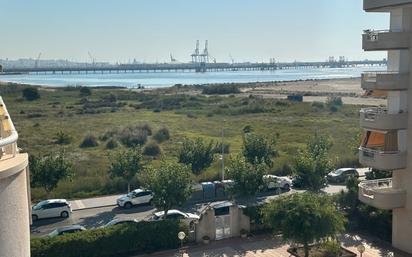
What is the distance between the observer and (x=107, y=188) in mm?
32719

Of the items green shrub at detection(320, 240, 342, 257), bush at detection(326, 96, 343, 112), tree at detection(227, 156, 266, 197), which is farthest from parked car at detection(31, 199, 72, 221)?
bush at detection(326, 96, 343, 112)

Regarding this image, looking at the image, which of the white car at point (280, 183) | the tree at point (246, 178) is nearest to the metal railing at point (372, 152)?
the tree at point (246, 178)

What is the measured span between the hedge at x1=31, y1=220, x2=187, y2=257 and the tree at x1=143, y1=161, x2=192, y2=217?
208cm

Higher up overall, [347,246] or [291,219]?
[291,219]

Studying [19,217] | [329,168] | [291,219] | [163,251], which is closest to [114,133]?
[329,168]

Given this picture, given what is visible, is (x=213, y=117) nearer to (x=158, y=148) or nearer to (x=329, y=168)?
(x=158, y=148)

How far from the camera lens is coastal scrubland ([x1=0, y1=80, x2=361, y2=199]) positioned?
37.4 m

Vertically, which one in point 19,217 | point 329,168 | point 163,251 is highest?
point 19,217

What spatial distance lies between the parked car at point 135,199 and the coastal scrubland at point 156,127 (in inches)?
146

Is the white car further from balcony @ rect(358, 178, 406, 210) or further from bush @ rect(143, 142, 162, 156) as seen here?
bush @ rect(143, 142, 162, 156)

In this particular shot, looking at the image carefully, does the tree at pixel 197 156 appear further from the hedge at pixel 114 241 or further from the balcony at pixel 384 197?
the balcony at pixel 384 197

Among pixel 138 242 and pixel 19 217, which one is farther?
pixel 138 242

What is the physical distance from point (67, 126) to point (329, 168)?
41.5m

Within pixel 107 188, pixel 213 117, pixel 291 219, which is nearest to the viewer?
pixel 291 219
